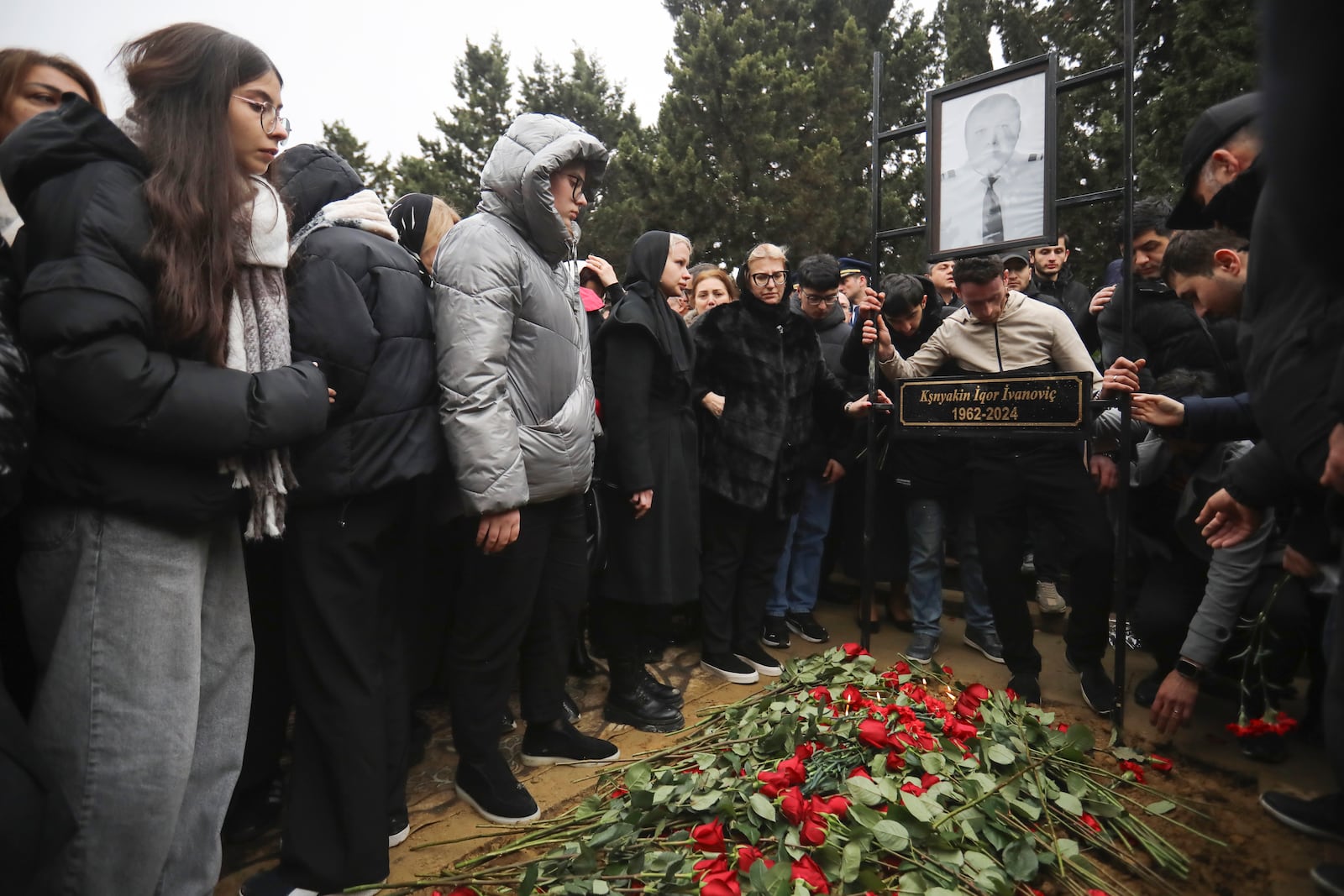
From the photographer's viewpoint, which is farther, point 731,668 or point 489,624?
point 731,668

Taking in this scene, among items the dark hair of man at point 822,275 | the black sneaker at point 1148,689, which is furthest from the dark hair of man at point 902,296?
the black sneaker at point 1148,689

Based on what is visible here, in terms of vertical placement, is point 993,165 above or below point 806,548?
above

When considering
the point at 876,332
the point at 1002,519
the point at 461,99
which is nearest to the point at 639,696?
the point at 1002,519

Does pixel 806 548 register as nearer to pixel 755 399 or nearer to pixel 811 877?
pixel 755 399

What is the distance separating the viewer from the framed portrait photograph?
Answer: 322 cm

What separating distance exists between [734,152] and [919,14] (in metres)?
7.48

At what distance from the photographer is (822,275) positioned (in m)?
4.41

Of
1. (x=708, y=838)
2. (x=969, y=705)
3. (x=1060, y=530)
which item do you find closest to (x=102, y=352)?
(x=708, y=838)

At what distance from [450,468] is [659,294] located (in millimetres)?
1376

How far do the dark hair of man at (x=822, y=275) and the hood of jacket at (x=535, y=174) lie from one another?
2102 mm

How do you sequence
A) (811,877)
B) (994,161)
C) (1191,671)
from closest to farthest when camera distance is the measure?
(811,877), (1191,671), (994,161)

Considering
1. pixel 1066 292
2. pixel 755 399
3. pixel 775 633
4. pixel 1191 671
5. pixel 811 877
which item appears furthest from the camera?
pixel 1066 292

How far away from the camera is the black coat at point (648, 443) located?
122 inches

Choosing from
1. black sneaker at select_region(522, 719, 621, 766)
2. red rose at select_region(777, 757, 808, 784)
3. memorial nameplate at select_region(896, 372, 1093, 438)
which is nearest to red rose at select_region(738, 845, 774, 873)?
red rose at select_region(777, 757, 808, 784)
